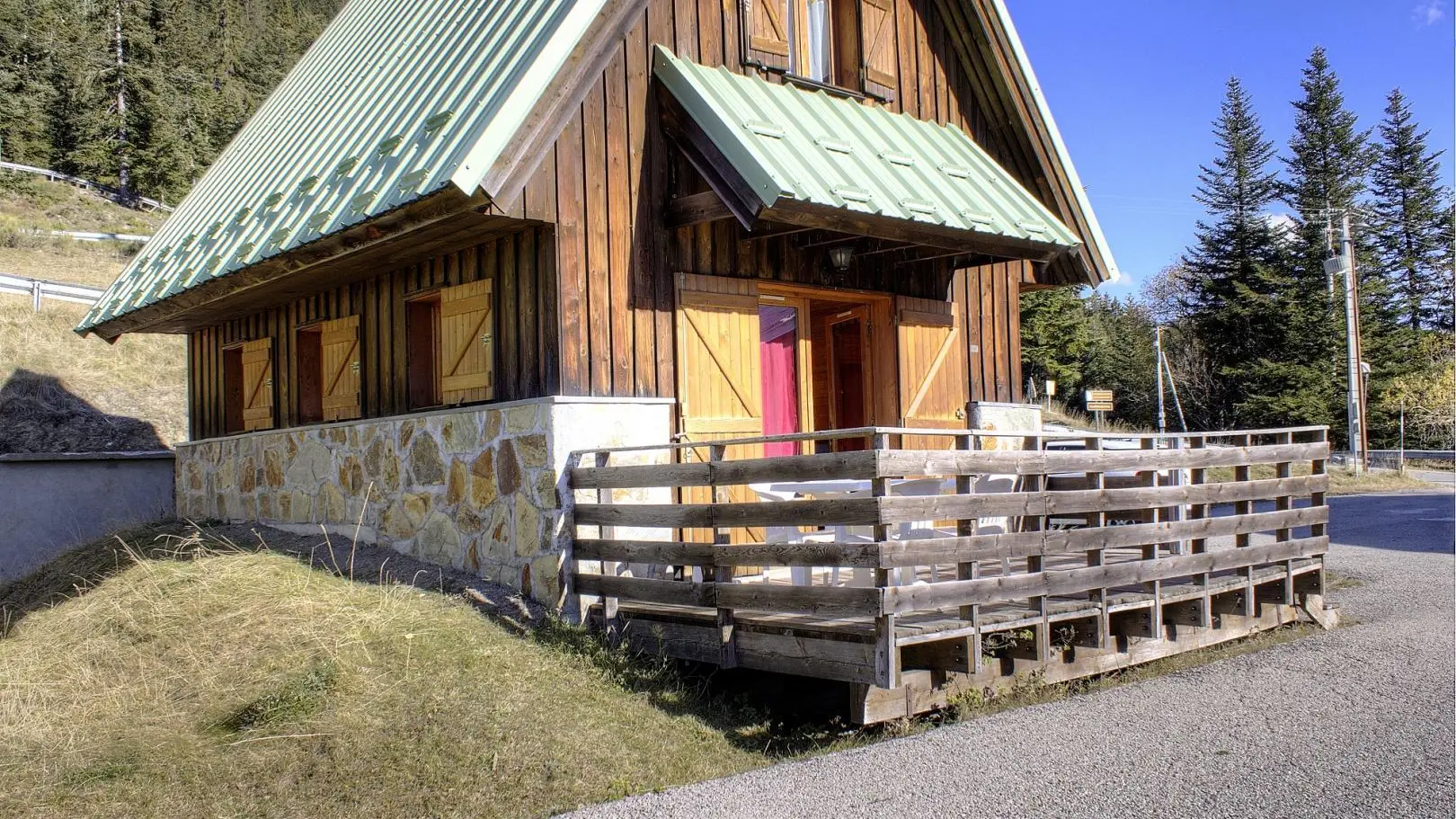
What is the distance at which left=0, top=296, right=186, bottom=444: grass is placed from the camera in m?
21.1

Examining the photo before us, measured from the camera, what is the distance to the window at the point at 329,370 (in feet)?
38.1

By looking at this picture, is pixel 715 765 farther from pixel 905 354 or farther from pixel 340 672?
pixel 905 354

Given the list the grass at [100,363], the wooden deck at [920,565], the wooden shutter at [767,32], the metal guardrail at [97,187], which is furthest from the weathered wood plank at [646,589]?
the metal guardrail at [97,187]

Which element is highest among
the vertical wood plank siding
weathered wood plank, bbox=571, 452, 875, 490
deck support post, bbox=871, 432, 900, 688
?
the vertical wood plank siding

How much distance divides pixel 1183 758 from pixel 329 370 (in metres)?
9.15

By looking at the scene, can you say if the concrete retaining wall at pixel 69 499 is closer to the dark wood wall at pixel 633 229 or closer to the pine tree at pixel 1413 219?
the dark wood wall at pixel 633 229

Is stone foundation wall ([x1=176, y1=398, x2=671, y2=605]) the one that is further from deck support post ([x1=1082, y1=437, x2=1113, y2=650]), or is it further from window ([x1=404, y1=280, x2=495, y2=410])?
deck support post ([x1=1082, y1=437, x2=1113, y2=650])

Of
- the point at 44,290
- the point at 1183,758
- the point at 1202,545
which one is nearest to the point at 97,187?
the point at 44,290

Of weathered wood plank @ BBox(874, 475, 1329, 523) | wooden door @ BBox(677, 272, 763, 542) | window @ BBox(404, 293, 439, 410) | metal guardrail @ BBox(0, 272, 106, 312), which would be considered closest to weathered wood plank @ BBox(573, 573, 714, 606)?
wooden door @ BBox(677, 272, 763, 542)

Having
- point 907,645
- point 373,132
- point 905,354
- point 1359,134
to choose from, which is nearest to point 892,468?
point 907,645

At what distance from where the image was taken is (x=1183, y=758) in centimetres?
634

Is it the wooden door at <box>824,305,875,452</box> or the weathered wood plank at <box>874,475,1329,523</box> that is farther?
the wooden door at <box>824,305,875,452</box>

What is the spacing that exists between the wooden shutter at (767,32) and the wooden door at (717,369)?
7.08ft

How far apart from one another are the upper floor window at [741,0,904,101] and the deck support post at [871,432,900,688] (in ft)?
17.2
